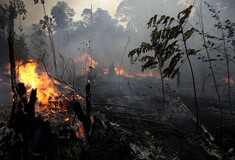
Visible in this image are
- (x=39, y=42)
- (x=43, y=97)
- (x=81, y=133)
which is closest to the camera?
(x=81, y=133)

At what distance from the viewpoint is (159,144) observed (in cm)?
313

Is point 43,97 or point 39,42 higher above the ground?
point 39,42

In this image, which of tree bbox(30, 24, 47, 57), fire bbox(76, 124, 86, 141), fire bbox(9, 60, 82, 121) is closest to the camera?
fire bbox(76, 124, 86, 141)

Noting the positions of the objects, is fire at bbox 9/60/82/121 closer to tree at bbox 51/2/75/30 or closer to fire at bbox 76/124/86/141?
fire at bbox 76/124/86/141

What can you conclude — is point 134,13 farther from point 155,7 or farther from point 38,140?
point 38,140

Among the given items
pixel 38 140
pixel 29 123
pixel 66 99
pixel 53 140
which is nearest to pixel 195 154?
pixel 53 140

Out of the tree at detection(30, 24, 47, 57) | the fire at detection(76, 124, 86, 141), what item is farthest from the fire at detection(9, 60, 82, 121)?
the tree at detection(30, 24, 47, 57)

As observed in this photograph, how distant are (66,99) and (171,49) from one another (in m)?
3.67

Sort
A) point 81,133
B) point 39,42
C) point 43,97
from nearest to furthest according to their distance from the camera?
point 81,133 → point 43,97 → point 39,42

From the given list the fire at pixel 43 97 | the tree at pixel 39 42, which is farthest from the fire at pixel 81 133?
the tree at pixel 39 42

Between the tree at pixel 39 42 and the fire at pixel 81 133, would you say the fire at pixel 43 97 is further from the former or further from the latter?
the tree at pixel 39 42

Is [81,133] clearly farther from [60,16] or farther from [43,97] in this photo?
[60,16]

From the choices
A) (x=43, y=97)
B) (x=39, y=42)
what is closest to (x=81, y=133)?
(x=43, y=97)

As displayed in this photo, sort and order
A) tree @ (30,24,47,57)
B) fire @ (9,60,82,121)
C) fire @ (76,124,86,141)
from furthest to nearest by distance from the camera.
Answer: tree @ (30,24,47,57), fire @ (9,60,82,121), fire @ (76,124,86,141)
